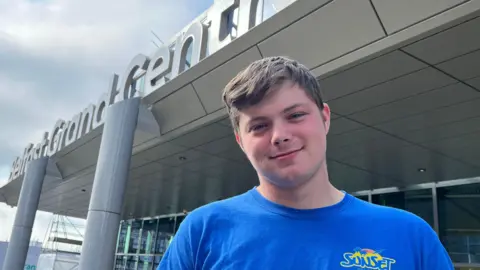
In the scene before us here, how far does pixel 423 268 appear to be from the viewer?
1.14 metres

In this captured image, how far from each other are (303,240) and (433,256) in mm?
336

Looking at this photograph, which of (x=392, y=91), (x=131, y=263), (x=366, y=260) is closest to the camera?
(x=366, y=260)

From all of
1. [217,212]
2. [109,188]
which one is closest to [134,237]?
[109,188]

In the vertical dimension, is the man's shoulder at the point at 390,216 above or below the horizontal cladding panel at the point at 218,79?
below

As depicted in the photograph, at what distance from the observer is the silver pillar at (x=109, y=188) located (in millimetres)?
6809

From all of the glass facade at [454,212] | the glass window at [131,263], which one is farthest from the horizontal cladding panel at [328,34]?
the glass window at [131,263]

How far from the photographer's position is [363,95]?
5.50m

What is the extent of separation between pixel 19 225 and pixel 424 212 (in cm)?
1033

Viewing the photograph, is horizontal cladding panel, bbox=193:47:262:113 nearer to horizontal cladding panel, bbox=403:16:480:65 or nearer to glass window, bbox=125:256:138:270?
horizontal cladding panel, bbox=403:16:480:65

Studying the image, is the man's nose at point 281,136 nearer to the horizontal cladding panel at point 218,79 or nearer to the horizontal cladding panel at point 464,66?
the horizontal cladding panel at point 464,66

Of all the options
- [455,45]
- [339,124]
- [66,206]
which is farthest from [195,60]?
[66,206]

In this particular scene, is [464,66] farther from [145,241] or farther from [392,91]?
[145,241]

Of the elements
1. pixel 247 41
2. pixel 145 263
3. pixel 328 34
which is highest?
pixel 247 41

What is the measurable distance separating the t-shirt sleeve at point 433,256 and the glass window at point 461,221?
8008mm
